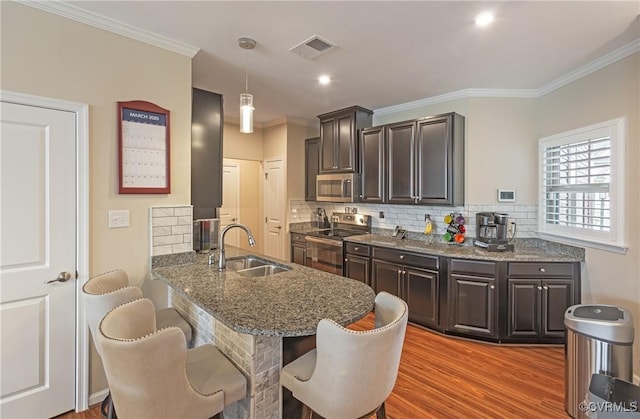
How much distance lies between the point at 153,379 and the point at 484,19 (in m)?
2.90

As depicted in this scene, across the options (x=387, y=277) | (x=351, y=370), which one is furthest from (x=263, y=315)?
(x=387, y=277)

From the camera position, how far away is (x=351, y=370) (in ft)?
4.18

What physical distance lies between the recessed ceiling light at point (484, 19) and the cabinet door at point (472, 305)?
232 centimetres

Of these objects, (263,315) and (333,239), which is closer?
(263,315)

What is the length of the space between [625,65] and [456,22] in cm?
160

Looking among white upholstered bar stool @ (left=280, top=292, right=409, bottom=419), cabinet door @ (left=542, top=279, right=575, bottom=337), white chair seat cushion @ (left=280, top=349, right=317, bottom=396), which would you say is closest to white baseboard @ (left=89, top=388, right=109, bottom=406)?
white chair seat cushion @ (left=280, top=349, right=317, bottom=396)

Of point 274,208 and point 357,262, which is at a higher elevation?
point 274,208

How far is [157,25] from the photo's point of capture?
90.0 inches

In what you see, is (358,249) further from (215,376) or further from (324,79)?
(215,376)

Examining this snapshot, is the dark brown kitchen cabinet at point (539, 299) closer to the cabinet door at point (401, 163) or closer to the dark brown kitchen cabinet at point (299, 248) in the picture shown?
the cabinet door at point (401, 163)

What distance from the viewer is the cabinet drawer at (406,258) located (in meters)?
3.45

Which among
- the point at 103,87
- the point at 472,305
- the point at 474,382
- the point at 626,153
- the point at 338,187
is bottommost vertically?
the point at 474,382

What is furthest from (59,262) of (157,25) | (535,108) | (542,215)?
(535,108)

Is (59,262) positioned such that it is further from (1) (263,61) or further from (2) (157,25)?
(1) (263,61)
